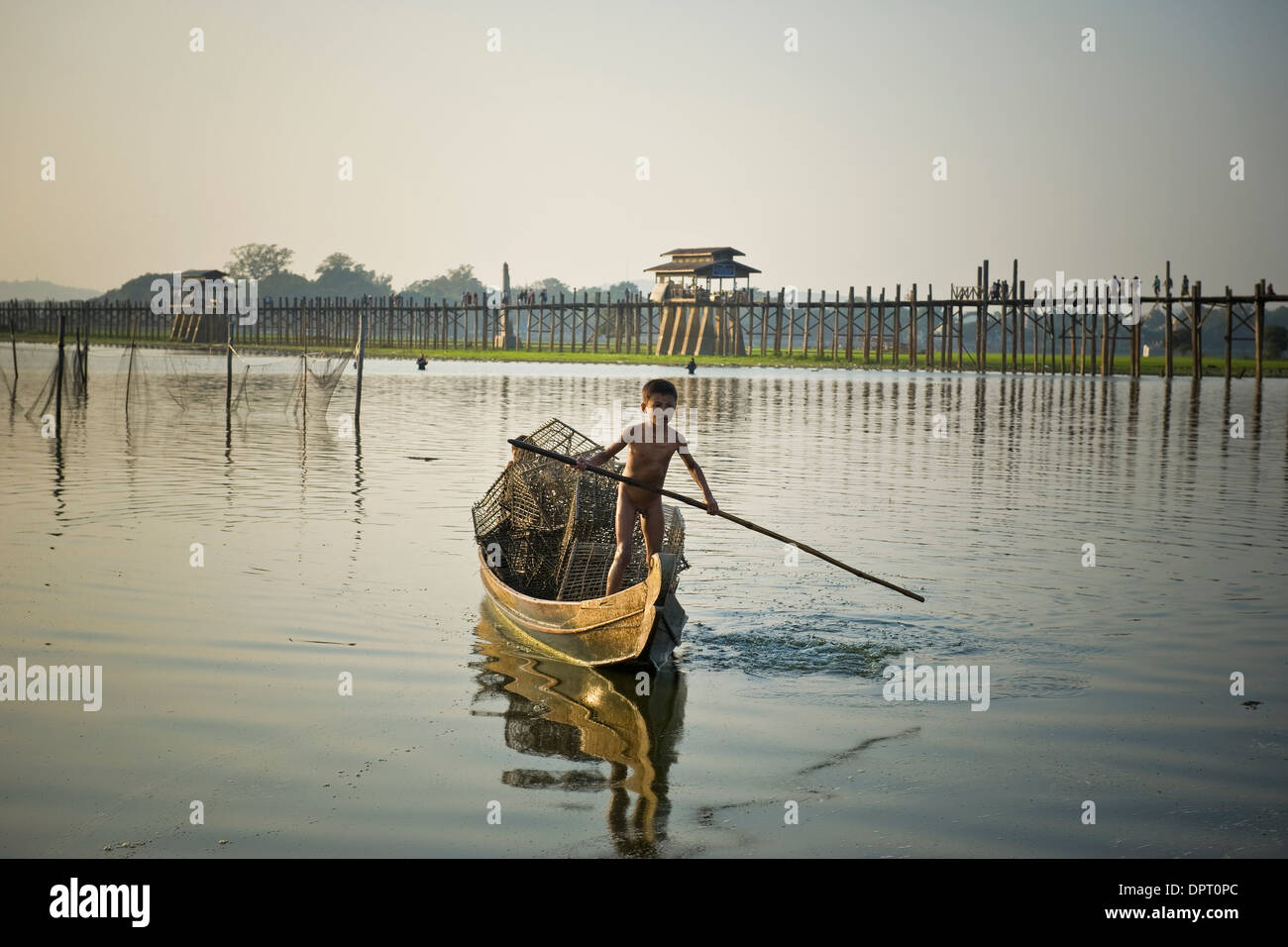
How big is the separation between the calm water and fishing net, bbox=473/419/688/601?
2.12ft

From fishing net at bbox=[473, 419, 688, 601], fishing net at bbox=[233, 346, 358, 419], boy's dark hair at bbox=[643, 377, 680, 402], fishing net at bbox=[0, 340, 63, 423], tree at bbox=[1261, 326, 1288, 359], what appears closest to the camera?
boy's dark hair at bbox=[643, 377, 680, 402]

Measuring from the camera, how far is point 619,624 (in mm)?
8562

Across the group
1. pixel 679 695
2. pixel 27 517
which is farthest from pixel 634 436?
pixel 27 517

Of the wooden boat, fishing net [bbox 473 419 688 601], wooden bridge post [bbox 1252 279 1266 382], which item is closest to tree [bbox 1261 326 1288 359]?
wooden bridge post [bbox 1252 279 1266 382]

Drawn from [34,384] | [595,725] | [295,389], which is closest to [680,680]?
[595,725]

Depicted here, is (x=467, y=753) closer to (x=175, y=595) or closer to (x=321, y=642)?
(x=321, y=642)

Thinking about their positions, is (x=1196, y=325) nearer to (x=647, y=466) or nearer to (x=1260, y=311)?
(x=1260, y=311)

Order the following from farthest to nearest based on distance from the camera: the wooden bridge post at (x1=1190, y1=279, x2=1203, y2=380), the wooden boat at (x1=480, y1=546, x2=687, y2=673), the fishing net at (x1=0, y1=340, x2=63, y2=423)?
the wooden bridge post at (x1=1190, y1=279, x2=1203, y2=380) < the fishing net at (x1=0, y1=340, x2=63, y2=423) < the wooden boat at (x1=480, y1=546, x2=687, y2=673)

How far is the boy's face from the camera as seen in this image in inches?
358

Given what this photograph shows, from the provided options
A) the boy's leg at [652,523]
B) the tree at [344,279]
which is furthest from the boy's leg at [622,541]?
the tree at [344,279]

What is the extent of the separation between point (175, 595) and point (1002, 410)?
28436 mm

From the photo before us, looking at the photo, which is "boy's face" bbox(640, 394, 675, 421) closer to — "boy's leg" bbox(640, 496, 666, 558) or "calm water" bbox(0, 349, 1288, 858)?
"boy's leg" bbox(640, 496, 666, 558)

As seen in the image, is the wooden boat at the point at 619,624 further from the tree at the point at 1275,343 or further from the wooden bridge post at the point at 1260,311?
the tree at the point at 1275,343

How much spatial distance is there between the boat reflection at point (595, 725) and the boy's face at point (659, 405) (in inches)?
72.2
